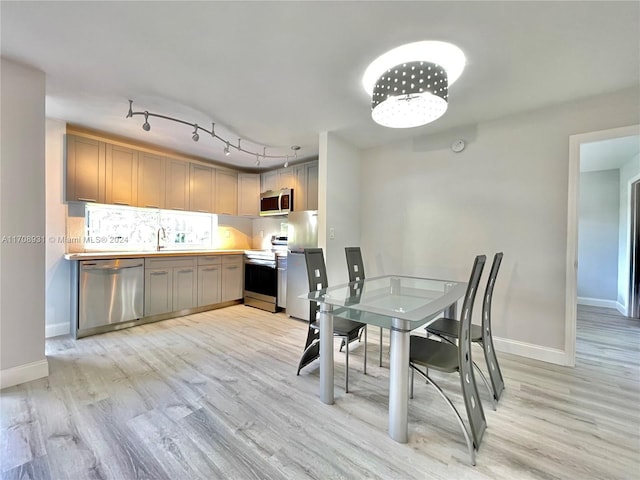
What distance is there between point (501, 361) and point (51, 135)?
17.5 feet

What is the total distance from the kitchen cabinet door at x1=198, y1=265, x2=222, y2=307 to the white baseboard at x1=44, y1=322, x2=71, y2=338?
145 centimetres

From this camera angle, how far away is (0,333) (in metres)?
1.94

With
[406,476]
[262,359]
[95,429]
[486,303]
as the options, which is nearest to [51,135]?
[95,429]

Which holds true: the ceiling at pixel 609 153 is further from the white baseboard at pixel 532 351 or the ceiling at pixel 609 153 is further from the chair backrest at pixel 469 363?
the chair backrest at pixel 469 363

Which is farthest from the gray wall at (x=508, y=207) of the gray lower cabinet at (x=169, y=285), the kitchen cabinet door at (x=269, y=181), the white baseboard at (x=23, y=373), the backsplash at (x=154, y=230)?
the white baseboard at (x=23, y=373)

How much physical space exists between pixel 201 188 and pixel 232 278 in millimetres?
1552

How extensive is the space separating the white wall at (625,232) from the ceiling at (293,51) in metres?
2.63

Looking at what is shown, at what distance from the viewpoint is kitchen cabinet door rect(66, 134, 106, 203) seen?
302 centimetres

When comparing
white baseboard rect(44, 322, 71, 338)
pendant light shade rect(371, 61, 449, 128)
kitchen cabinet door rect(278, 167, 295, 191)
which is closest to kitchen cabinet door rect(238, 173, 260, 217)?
kitchen cabinet door rect(278, 167, 295, 191)

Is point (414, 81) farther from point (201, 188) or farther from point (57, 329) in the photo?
point (57, 329)

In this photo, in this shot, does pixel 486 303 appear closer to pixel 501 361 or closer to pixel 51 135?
pixel 501 361

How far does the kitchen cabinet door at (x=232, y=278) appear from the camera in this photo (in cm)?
422

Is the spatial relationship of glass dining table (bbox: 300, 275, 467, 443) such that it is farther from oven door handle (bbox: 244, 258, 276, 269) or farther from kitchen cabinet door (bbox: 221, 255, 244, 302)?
kitchen cabinet door (bbox: 221, 255, 244, 302)

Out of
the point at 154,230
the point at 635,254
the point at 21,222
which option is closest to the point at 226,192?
the point at 154,230
